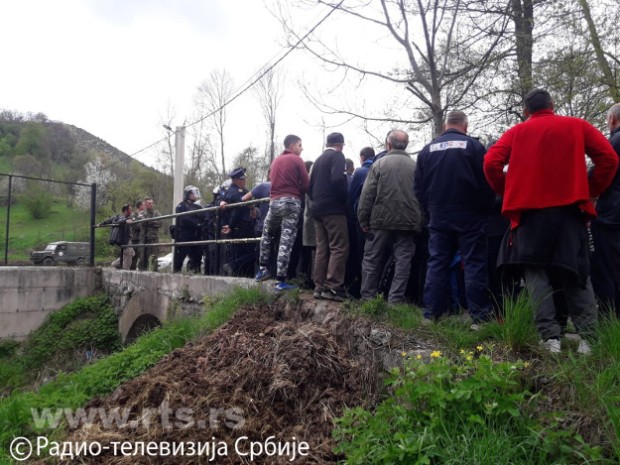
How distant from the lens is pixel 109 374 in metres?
5.34

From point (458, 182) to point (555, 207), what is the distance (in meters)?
0.93

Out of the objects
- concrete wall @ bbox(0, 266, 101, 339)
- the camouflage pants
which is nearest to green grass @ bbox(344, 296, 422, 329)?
the camouflage pants

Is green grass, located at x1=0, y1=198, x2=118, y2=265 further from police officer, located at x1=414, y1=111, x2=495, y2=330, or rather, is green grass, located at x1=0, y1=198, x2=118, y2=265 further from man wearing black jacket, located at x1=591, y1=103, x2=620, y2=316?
man wearing black jacket, located at x1=591, y1=103, x2=620, y2=316

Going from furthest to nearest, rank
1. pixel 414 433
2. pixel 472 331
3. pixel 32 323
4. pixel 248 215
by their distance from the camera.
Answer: pixel 32 323 < pixel 248 215 < pixel 472 331 < pixel 414 433

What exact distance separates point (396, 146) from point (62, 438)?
3.72m

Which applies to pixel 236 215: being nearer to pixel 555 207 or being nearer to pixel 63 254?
pixel 555 207

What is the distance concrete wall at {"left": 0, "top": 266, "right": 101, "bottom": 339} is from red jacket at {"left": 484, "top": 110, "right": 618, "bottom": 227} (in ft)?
32.0

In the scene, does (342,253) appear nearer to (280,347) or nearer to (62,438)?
(280,347)

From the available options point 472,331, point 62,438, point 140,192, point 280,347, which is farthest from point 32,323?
point 140,192

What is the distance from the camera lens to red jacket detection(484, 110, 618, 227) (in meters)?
3.65

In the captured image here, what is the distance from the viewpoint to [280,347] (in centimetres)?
427

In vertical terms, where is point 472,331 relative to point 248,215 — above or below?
below

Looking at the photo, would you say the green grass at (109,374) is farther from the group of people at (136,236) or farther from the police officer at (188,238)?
the group of people at (136,236)

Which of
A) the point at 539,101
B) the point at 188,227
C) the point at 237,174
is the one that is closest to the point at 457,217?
the point at 539,101
